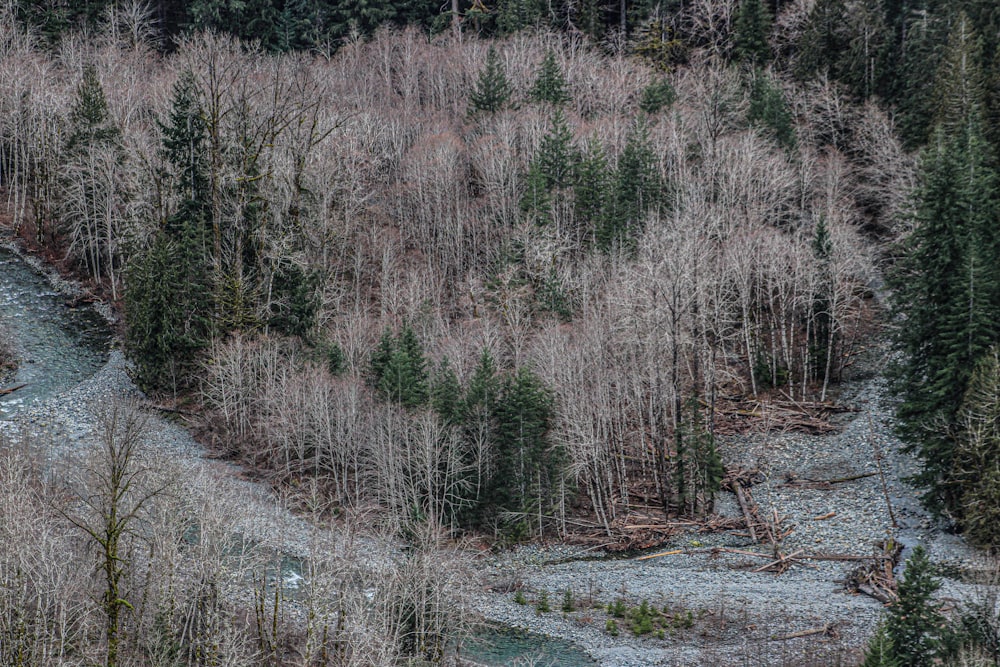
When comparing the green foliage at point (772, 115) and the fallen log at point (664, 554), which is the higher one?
the green foliage at point (772, 115)

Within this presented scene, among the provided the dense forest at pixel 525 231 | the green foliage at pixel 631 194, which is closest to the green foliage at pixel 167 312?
the dense forest at pixel 525 231

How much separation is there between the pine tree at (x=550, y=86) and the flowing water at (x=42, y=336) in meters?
30.0

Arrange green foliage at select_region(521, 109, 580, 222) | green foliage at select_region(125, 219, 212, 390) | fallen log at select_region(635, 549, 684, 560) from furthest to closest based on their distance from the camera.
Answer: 1. green foliage at select_region(521, 109, 580, 222)
2. green foliage at select_region(125, 219, 212, 390)
3. fallen log at select_region(635, 549, 684, 560)

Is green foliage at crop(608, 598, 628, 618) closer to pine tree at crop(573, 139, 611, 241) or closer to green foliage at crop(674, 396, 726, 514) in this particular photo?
green foliage at crop(674, 396, 726, 514)

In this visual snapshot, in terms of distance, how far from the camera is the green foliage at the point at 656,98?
64.8m

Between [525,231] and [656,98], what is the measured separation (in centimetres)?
1565

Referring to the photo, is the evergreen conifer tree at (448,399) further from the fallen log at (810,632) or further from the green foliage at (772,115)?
the green foliage at (772,115)

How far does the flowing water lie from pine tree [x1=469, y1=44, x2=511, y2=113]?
27.0 metres

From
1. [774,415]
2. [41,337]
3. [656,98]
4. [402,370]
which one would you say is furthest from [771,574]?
[41,337]

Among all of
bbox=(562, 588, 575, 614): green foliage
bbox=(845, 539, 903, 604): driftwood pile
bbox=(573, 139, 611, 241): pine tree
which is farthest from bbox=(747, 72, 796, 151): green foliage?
bbox=(562, 588, 575, 614): green foliage

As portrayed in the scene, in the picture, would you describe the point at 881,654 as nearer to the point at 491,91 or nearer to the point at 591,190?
the point at 591,190

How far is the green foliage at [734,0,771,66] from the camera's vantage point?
72.4m

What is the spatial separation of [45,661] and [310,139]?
34343 mm

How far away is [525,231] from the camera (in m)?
55.3
